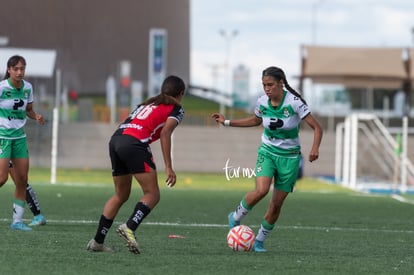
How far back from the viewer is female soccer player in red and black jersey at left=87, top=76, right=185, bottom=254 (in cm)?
1070

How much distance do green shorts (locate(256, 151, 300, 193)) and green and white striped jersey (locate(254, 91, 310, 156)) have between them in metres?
0.07

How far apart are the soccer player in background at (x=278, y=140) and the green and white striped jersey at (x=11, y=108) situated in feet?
10.2

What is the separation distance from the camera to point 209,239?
12.8m

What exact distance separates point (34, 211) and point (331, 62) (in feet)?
96.5

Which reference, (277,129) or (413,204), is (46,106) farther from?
(277,129)

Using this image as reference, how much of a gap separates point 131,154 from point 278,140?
1.83 m

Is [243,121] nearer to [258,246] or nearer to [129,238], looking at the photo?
[258,246]

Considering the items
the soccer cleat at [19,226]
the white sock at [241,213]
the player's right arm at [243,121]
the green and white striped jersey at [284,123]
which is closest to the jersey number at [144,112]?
the player's right arm at [243,121]

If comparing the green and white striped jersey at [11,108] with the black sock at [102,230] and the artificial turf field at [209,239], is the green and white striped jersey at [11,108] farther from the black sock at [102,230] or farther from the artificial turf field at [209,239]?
the black sock at [102,230]

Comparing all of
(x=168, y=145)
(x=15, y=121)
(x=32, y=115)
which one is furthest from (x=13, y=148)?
(x=168, y=145)

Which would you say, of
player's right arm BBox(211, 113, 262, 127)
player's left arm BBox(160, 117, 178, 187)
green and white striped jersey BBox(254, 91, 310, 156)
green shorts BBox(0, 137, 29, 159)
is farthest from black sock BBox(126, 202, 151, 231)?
green shorts BBox(0, 137, 29, 159)

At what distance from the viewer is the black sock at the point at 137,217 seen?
1072 centimetres

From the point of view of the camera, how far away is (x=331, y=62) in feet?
139

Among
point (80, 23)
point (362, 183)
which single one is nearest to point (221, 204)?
point (362, 183)
